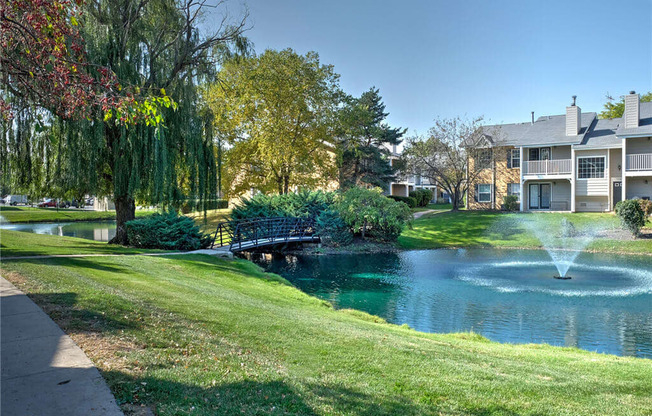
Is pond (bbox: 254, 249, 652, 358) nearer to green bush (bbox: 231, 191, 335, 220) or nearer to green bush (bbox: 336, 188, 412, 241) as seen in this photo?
green bush (bbox: 336, 188, 412, 241)

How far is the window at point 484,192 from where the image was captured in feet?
135

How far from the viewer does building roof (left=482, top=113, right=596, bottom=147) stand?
124ft

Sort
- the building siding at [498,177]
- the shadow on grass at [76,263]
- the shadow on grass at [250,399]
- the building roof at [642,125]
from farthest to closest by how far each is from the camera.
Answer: the building siding at [498,177]
the building roof at [642,125]
the shadow on grass at [76,263]
the shadow on grass at [250,399]

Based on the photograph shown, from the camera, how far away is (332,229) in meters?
29.5

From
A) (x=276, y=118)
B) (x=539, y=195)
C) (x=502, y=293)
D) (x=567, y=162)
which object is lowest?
(x=502, y=293)

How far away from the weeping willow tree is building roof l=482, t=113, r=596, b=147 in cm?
2689

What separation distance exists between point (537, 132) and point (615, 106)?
73.0 feet

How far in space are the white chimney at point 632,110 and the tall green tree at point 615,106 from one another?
20.7 m

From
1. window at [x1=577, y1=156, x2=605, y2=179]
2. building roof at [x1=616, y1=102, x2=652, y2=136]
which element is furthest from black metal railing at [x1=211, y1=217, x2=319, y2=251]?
building roof at [x1=616, y1=102, x2=652, y2=136]

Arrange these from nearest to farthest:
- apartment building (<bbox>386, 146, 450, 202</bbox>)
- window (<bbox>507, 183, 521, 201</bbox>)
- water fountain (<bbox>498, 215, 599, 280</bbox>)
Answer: water fountain (<bbox>498, 215, 599, 280</bbox>)
window (<bbox>507, 183, 521, 201</bbox>)
apartment building (<bbox>386, 146, 450, 202</bbox>)

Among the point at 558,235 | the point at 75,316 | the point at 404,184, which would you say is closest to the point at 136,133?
the point at 75,316

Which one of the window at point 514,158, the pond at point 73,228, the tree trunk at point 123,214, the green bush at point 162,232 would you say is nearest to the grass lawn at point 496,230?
the window at point 514,158

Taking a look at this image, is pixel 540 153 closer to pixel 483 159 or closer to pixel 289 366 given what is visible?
pixel 483 159

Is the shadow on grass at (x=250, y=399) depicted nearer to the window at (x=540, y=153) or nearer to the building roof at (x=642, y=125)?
the building roof at (x=642, y=125)
